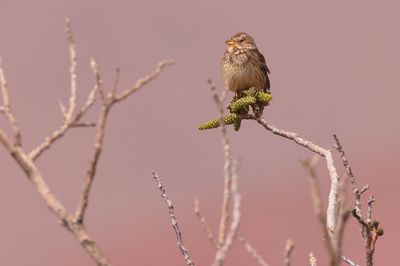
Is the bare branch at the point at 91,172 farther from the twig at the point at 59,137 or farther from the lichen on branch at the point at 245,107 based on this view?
the lichen on branch at the point at 245,107

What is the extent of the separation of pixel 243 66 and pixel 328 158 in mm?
4899

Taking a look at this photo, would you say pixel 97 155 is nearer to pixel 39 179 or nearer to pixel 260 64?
pixel 39 179

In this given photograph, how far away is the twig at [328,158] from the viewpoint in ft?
15.2

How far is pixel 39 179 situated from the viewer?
287cm

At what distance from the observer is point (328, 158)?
5.18 m

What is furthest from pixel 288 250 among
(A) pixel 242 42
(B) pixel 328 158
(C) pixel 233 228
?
(A) pixel 242 42

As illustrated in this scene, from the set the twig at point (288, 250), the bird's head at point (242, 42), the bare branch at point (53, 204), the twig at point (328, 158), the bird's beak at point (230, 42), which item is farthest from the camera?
the bird's head at point (242, 42)

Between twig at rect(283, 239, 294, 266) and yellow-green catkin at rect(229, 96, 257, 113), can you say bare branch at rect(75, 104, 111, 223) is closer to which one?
twig at rect(283, 239, 294, 266)

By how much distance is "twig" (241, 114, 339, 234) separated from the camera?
4641 mm

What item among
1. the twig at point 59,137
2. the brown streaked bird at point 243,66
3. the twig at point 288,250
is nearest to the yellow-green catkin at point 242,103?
the brown streaked bird at point 243,66

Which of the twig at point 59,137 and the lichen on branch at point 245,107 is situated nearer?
the twig at point 59,137

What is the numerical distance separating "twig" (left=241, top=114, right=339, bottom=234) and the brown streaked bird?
2674 mm

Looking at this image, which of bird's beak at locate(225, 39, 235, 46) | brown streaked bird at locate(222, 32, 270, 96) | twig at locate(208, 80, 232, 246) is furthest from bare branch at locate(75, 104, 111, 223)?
bird's beak at locate(225, 39, 235, 46)

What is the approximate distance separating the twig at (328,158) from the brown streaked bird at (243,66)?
2.67 meters
